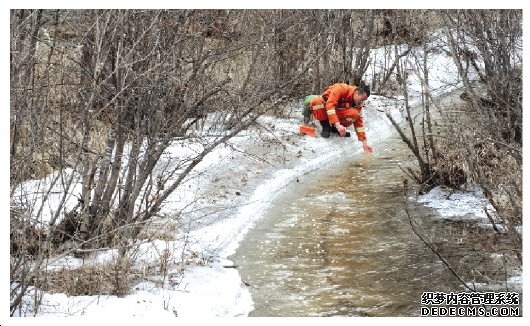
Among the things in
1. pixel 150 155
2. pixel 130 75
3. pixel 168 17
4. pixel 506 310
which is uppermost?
pixel 168 17

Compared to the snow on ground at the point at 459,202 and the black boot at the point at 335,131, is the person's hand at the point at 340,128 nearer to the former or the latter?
the black boot at the point at 335,131

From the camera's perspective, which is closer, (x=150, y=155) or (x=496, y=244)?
(x=150, y=155)

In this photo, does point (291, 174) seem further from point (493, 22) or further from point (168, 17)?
point (168, 17)

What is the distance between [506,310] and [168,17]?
420cm

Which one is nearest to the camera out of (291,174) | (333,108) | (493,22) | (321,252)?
(321,252)

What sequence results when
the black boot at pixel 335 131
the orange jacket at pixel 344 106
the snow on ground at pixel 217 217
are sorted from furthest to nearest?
1. the black boot at pixel 335 131
2. the orange jacket at pixel 344 106
3. the snow on ground at pixel 217 217

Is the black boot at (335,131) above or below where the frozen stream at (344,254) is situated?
above

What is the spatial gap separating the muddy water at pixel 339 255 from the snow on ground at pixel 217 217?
24 centimetres

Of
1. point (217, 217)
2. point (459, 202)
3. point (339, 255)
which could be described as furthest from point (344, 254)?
point (459, 202)

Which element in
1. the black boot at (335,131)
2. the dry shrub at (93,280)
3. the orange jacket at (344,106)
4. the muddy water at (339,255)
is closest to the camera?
the dry shrub at (93,280)

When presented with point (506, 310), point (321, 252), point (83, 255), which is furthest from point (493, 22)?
point (83, 255)

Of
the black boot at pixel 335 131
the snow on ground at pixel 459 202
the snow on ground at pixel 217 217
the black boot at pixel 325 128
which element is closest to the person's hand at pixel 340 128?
the snow on ground at pixel 217 217

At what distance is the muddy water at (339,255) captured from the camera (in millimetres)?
7117

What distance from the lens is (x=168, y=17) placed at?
765 centimetres
